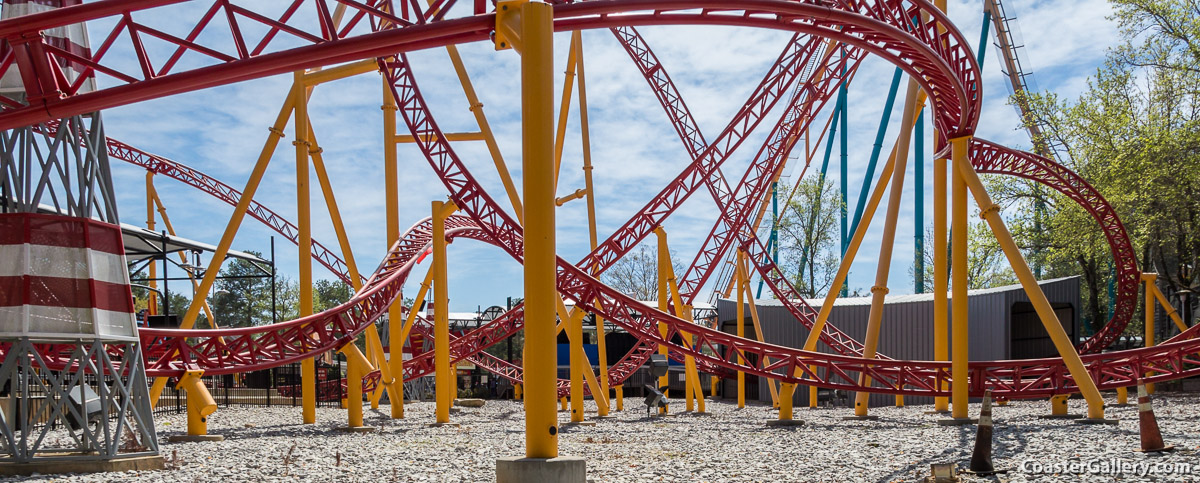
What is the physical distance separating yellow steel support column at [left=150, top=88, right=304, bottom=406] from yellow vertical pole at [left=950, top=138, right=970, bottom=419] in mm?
9111

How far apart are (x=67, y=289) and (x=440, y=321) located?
21.6 ft

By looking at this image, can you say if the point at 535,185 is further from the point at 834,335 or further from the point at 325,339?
the point at 834,335

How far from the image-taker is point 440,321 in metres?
13.8

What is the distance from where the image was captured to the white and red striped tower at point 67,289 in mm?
7430

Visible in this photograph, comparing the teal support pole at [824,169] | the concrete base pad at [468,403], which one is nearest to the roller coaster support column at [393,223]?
the concrete base pad at [468,403]

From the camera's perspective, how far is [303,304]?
13.5 metres

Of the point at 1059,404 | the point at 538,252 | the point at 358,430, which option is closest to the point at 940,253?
the point at 1059,404

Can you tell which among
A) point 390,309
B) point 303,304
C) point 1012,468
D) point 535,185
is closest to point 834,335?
point 390,309

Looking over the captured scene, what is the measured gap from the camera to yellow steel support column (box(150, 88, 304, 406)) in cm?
1281

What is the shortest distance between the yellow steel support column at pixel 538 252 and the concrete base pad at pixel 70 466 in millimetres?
3799

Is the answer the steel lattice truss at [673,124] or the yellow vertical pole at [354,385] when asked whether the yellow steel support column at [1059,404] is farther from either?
the yellow vertical pole at [354,385]

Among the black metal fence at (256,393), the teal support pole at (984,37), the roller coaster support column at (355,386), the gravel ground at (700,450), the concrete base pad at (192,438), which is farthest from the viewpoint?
the teal support pole at (984,37)

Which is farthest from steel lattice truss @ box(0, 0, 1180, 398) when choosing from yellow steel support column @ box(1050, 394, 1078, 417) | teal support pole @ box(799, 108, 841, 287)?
teal support pole @ box(799, 108, 841, 287)

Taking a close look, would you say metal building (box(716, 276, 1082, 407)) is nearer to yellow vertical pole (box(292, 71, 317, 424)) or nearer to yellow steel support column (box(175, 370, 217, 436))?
yellow vertical pole (box(292, 71, 317, 424))
